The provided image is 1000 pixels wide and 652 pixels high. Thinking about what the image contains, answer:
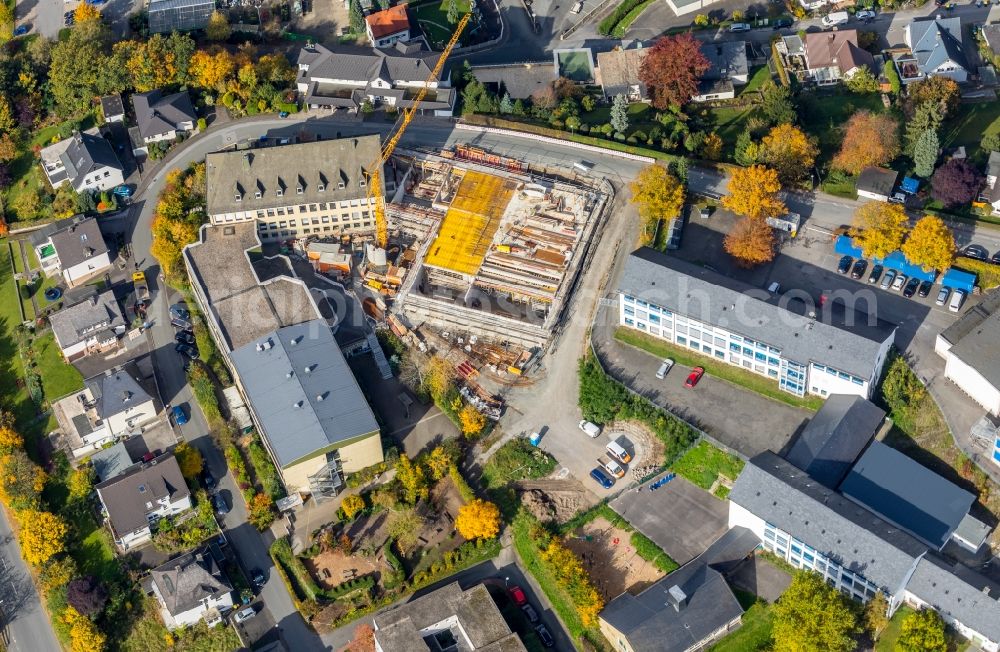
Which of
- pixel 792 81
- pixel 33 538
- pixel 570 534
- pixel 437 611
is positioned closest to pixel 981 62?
pixel 792 81

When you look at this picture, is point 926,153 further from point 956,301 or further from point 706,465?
point 706,465

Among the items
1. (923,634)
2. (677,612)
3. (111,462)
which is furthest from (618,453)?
(111,462)

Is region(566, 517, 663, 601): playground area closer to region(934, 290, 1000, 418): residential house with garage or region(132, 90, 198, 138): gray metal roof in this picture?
region(934, 290, 1000, 418): residential house with garage

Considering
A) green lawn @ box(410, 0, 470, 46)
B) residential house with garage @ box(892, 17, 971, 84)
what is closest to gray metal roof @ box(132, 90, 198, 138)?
green lawn @ box(410, 0, 470, 46)

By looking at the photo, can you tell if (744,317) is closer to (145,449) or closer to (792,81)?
(792,81)

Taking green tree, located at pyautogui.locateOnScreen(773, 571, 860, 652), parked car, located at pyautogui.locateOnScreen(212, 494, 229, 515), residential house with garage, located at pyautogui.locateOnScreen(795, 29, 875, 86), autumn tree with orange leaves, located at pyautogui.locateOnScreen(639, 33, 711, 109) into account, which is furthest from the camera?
residential house with garage, located at pyautogui.locateOnScreen(795, 29, 875, 86)
